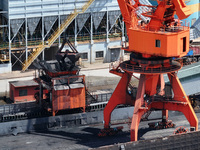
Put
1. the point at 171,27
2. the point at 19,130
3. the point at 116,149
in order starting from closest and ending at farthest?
the point at 116,149 → the point at 171,27 → the point at 19,130

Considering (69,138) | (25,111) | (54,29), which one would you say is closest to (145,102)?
(69,138)

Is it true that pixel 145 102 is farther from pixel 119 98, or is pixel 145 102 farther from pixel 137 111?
pixel 119 98

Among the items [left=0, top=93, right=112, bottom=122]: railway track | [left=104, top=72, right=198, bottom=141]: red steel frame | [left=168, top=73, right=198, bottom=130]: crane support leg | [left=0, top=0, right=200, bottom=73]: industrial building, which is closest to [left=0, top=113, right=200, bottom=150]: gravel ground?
[left=104, top=72, right=198, bottom=141]: red steel frame

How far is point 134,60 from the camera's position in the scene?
205 feet

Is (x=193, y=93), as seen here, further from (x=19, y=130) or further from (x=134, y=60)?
(x=19, y=130)

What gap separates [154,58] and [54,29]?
29.8 m

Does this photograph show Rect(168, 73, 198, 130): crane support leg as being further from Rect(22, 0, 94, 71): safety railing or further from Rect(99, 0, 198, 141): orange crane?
Rect(22, 0, 94, 71): safety railing

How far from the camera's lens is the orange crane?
59.8m

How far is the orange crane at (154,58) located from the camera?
196 ft

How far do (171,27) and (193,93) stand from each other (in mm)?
13195

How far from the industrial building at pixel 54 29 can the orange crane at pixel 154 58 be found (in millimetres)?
22146

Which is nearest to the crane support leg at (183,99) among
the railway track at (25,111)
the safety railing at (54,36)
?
the railway track at (25,111)

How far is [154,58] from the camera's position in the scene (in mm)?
62000

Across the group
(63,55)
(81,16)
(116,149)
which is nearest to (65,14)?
(81,16)
